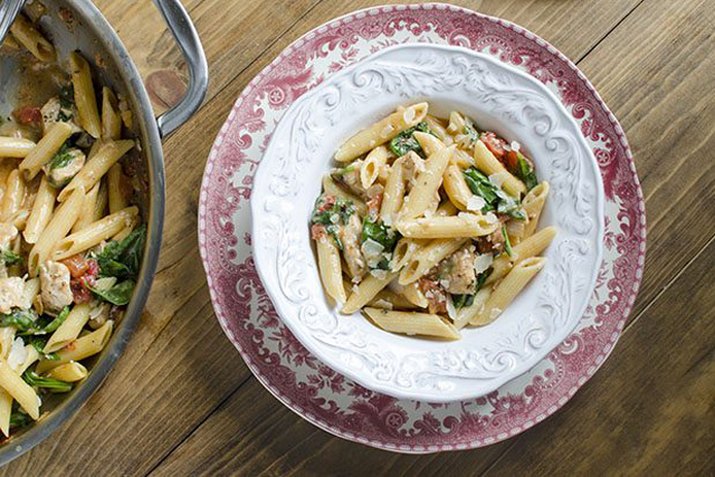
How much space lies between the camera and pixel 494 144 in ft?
5.33

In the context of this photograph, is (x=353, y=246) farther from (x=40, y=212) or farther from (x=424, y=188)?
(x=40, y=212)

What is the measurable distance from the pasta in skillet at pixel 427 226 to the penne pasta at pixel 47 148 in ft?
1.67

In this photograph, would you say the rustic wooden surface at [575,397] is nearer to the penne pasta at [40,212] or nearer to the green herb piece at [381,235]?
the penne pasta at [40,212]

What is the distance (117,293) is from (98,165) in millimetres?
245

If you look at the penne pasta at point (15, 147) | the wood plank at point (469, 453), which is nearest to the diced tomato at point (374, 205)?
the wood plank at point (469, 453)

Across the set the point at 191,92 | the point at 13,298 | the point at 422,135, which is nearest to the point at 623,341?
the point at 422,135

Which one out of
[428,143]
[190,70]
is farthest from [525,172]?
[190,70]

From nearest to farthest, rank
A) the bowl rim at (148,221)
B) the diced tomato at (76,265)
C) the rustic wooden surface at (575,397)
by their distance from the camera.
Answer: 1. the bowl rim at (148,221)
2. the diced tomato at (76,265)
3. the rustic wooden surface at (575,397)

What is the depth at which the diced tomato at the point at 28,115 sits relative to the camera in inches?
68.7

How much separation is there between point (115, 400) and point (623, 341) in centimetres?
106

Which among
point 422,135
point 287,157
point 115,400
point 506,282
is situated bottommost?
point 506,282

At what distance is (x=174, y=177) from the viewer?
178 cm

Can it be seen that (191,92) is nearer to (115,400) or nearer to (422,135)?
(422,135)

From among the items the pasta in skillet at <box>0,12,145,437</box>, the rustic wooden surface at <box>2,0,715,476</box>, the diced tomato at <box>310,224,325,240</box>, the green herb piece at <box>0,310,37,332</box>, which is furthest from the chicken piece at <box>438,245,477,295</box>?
the green herb piece at <box>0,310,37,332</box>
